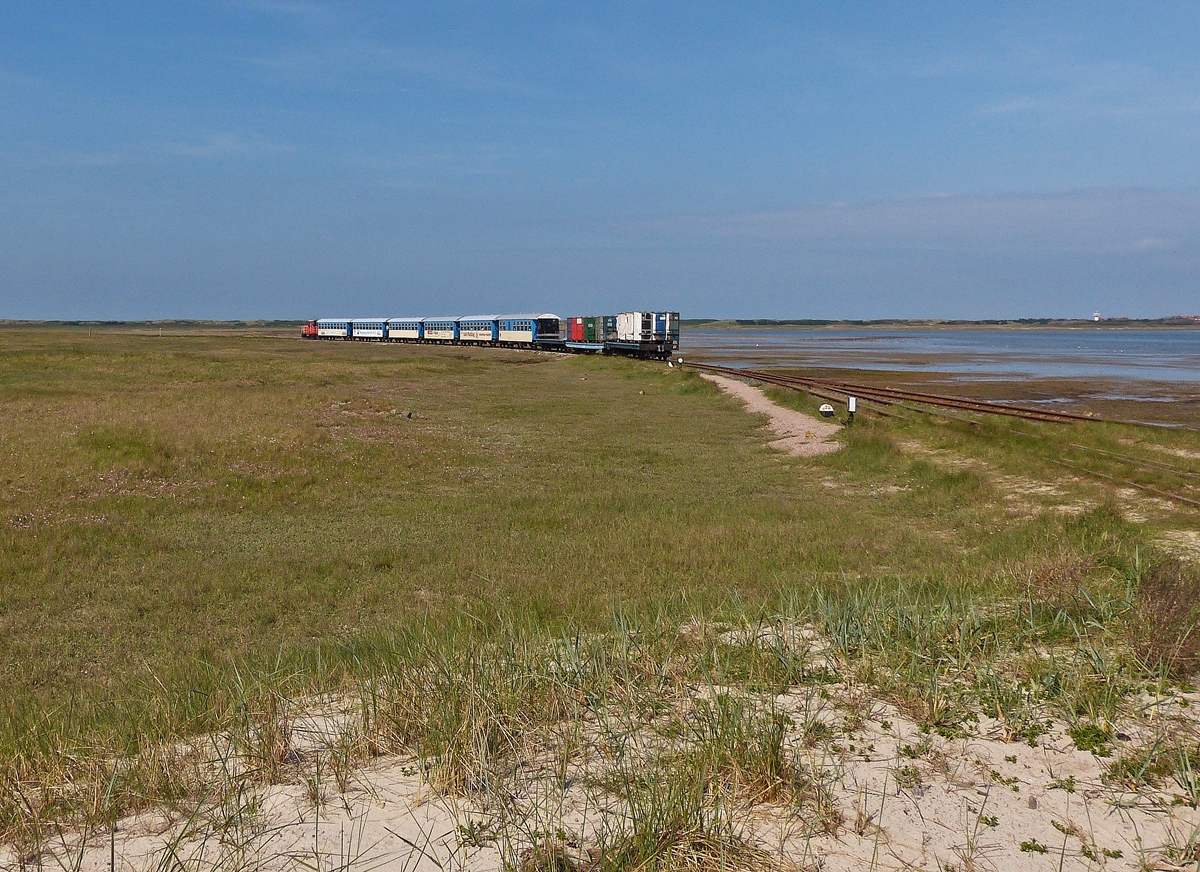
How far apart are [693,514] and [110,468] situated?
11744 millimetres

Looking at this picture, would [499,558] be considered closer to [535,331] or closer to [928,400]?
[928,400]

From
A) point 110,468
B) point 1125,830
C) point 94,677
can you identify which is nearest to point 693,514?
point 94,677

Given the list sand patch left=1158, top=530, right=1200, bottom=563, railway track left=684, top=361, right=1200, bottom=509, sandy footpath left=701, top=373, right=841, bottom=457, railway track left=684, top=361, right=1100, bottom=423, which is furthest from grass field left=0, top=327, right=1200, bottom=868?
railway track left=684, top=361, right=1100, bottom=423

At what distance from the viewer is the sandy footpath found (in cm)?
2266

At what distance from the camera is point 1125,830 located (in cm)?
449

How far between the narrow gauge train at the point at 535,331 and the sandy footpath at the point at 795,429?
100 feet

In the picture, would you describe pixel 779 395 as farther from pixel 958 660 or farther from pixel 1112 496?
pixel 958 660

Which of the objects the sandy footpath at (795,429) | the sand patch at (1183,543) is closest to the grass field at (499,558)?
the sand patch at (1183,543)

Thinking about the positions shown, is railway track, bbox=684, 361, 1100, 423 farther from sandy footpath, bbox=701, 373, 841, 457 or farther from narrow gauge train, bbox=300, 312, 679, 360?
narrow gauge train, bbox=300, 312, 679, 360

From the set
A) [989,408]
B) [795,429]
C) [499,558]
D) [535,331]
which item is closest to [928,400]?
[989,408]

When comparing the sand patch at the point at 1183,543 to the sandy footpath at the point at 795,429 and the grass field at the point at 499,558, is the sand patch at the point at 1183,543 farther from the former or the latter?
the sandy footpath at the point at 795,429

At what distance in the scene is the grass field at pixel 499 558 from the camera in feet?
20.8

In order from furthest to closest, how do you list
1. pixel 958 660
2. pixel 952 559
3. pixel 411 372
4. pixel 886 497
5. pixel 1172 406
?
pixel 411 372 → pixel 1172 406 → pixel 886 497 → pixel 952 559 → pixel 958 660

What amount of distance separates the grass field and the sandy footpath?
1.04 metres
